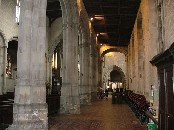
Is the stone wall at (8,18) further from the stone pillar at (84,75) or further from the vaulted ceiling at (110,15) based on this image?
the stone pillar at (84,75)

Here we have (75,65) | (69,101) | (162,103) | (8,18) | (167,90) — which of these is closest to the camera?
(167,90)

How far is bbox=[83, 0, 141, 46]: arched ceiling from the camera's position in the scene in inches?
829

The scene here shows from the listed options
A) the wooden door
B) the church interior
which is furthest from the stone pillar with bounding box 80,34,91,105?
the wooden door

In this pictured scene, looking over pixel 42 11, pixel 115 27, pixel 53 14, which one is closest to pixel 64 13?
pixel 42 11

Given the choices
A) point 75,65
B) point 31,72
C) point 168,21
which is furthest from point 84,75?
point 168,21

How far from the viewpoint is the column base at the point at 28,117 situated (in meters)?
9.59

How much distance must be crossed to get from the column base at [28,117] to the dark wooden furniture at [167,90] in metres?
4.69

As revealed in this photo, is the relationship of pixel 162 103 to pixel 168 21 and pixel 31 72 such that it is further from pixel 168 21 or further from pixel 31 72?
pixel 31 72

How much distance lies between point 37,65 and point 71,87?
20.6 ft

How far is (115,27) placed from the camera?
29.4 metres

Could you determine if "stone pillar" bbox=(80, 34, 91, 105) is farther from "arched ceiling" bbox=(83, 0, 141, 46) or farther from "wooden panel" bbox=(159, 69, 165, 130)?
"wooden panel" bbox=(159, 69, 165, 130)

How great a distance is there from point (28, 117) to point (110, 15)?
649 inches

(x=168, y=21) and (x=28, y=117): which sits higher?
(x=168, y=21)

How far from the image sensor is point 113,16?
24766 millimetres
